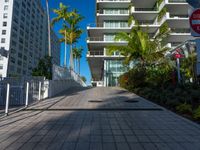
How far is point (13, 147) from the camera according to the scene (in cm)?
422

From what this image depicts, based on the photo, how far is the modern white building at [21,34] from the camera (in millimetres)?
61875

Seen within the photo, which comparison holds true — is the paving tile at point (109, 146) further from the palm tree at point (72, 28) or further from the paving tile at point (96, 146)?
the palm tree at point (72, 28)

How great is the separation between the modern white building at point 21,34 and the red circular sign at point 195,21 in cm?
5246

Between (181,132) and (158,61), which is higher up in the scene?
(158,61)

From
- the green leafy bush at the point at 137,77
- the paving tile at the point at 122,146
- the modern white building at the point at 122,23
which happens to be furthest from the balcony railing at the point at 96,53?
the paving tile at the point at 122,146

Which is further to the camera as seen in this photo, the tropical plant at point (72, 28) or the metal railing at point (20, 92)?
the tropical plant at point (72, 28)

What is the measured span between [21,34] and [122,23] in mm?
46559

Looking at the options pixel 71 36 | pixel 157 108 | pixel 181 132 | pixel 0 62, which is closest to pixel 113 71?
pixel 71 36

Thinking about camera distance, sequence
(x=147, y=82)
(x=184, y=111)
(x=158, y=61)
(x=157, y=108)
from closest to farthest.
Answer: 1. (x=184, y=111)
2. (x=157, y=108)
3. (x=147, y=82)
4. (x=158, y=61)

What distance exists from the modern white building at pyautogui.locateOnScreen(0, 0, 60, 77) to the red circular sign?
52.5 meters

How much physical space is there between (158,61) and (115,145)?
47.8 feet

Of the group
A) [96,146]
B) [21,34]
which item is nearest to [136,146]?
[96,146]

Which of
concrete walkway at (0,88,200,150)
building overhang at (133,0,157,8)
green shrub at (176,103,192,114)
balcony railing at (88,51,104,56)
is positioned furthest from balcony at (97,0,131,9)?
concrete walkway at (0,88,200,150)

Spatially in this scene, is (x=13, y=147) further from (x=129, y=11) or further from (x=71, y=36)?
(x=129, y=11)
